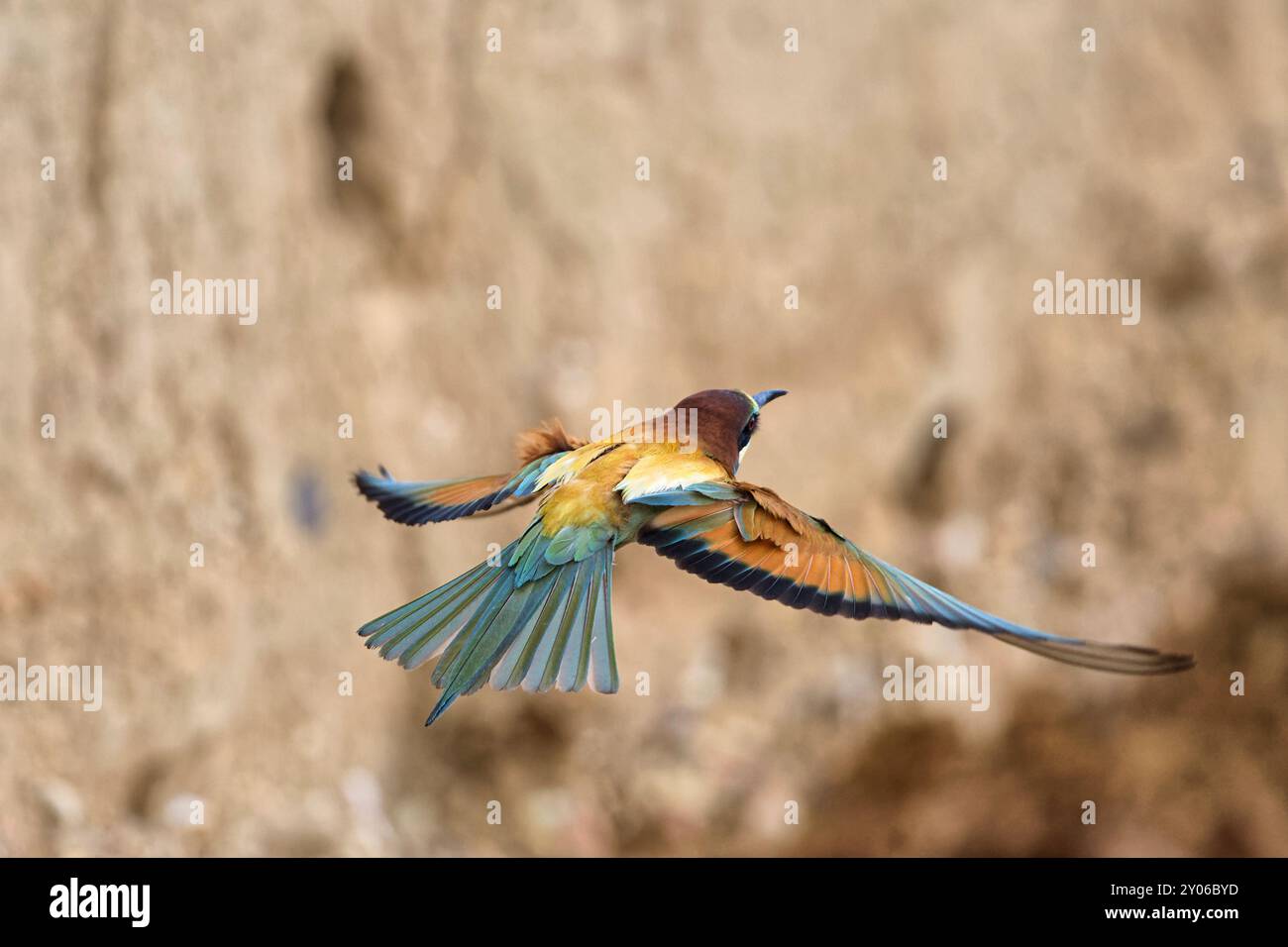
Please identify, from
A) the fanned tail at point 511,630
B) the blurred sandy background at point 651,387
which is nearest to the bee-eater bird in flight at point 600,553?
the fanned tail at point 511,630

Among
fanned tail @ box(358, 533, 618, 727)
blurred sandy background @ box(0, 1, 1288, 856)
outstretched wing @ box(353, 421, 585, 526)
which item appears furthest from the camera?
blurred sandy background @ box(0, 1, 1288, 856)

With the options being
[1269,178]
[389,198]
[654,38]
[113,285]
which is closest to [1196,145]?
[1269,178]

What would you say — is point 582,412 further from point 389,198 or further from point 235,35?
point 235,35

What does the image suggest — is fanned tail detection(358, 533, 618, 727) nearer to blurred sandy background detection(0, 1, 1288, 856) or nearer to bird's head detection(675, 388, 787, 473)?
bird's head detection(675, 388, 787, 473)

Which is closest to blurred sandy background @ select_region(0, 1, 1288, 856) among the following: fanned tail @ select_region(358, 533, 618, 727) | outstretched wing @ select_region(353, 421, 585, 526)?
outstretched wing @ select_region(353, 421, 585, 526)

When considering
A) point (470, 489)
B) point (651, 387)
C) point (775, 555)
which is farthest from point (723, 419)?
point (651, 387)

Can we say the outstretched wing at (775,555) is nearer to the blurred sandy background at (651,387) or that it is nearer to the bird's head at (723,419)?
the bird's head at (723,419)

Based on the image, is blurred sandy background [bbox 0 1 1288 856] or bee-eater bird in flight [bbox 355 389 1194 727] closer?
bee-eater bird in flight [bbox 355 389 1194 727]
